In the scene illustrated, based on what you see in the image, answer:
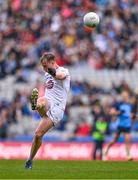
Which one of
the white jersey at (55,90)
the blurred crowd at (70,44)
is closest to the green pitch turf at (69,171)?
the white jersey at (55,90)

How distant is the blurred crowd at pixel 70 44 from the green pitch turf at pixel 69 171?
9.17m

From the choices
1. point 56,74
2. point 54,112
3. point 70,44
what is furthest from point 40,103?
point 70,44

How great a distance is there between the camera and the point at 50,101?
1750 cm

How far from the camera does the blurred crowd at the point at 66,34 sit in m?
32.6

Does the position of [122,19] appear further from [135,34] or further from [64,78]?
[64,78]

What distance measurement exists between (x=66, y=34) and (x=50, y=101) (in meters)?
16.8

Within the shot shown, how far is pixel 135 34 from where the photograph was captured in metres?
34.5

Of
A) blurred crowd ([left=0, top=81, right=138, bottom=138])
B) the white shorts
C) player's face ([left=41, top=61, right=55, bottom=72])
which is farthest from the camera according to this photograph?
blurred crowd ([left=0, top=81, right=138, bottom=138])

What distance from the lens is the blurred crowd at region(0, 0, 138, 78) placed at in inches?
1284

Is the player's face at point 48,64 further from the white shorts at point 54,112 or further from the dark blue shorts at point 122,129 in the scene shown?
the dark blue shorts at point 122,129

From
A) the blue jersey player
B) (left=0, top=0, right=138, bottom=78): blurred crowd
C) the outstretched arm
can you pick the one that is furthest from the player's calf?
(left=0, top=0, right=138, bottom=78): blurred crowd

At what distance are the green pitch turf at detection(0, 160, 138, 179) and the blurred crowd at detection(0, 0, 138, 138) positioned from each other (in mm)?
9165

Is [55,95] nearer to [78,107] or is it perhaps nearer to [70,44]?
[78,107]

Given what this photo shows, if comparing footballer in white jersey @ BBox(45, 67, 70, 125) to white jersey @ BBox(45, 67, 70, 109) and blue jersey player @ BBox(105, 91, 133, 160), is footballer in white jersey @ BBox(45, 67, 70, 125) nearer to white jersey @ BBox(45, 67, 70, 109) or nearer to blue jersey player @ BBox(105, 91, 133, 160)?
white jersey @ BBox(45, 67, 70, 109)
